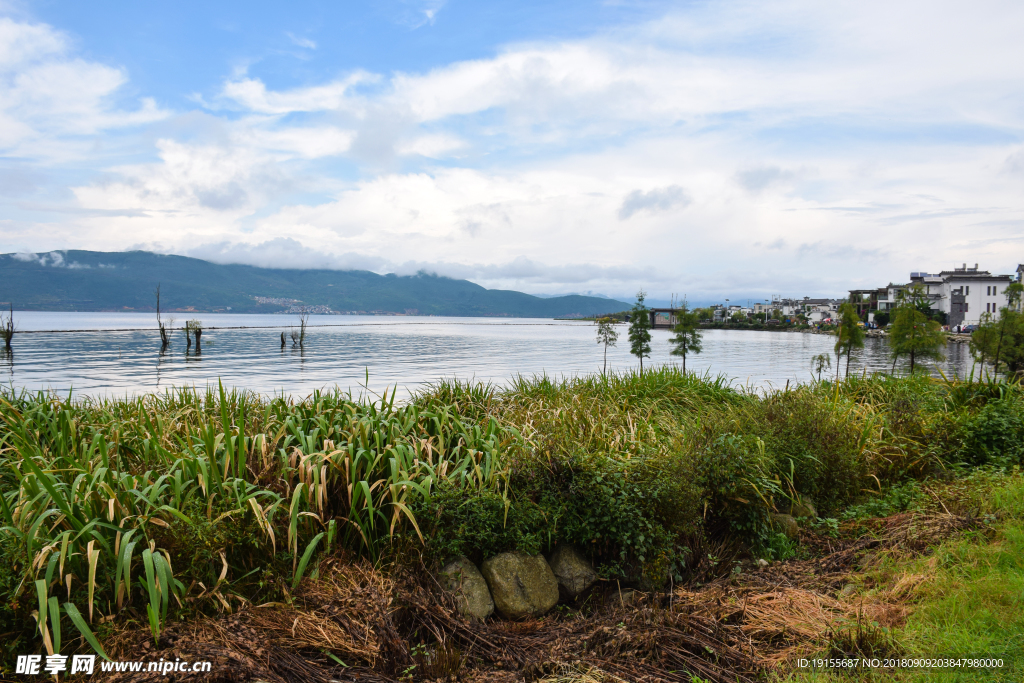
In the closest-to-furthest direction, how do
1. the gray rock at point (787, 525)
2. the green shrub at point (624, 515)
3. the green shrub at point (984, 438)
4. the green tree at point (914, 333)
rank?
the green shrub at point (624, 515) < the gray rock at point (787, 525) < the green shrub at point (984, 438) < the green tree at point (914, 333)

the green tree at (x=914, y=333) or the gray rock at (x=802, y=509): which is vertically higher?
the green tree at (x=914, y=333)

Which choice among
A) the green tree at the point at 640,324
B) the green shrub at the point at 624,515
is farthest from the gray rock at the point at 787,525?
the green tree at the point at 640,324

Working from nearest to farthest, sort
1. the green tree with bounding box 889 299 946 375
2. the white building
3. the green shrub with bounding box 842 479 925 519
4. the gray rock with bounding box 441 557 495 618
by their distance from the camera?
the gray rock with bounding box 441 557 495 618 < the green shrub with bounding box 842 479 925 519 < the green tree with bounding box 889 299 946 375 < the white building

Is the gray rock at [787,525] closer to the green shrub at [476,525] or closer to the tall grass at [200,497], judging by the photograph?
the green shrub at [476,525]

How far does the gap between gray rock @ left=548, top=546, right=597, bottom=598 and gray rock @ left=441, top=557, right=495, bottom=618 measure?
592mm

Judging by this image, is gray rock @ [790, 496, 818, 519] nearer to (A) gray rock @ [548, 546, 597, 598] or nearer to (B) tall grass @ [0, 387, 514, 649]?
(A) gray rock @ [548, 546, 597, 598]

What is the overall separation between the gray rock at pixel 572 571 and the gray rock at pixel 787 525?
2054 mm

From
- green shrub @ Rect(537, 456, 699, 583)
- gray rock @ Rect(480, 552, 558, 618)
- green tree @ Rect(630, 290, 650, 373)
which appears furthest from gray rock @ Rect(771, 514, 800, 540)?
green tree @ Rect(630, 290, 650, 373)

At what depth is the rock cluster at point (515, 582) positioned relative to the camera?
13.3ft

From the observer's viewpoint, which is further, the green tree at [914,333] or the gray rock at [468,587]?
the green tree at [914,333]

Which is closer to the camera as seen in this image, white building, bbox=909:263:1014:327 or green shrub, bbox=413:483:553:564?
green shrub, bbox=413:483:553:564

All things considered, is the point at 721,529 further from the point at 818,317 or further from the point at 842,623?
the point at 818,317

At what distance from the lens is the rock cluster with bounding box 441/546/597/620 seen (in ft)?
13.3

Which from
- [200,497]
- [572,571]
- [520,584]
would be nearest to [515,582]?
[520,584]
